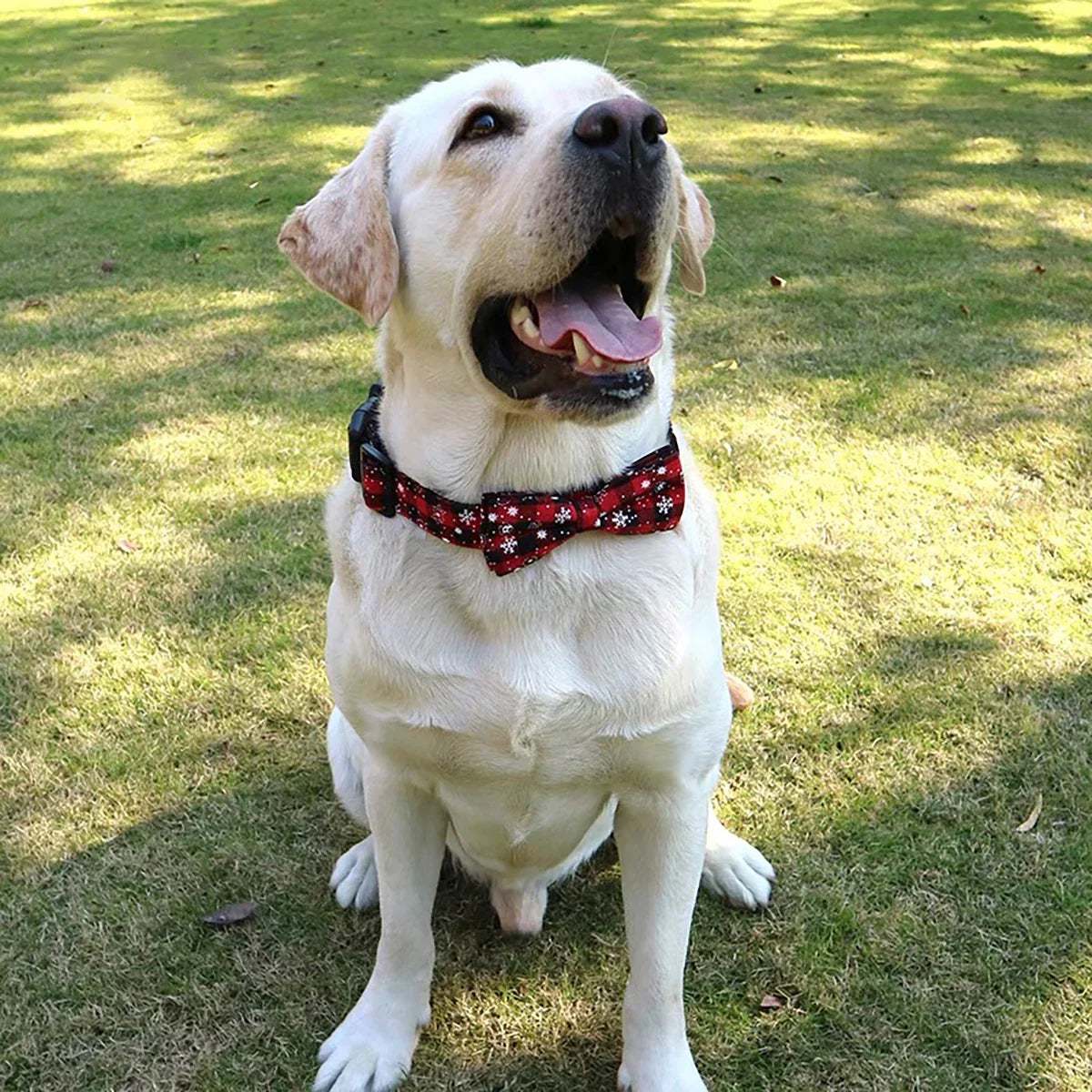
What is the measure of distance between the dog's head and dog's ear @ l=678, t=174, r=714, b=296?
0.15 feet

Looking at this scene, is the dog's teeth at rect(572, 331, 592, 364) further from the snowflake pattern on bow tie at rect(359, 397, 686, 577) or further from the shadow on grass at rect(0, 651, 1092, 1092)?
the shadow on grass at rect(0, 651, 1092, 1092)

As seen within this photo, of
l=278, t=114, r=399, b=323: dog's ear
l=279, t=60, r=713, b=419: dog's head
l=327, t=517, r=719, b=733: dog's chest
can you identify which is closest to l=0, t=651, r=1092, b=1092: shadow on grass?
l=327, t=517, r=719, b=733: dog's chest

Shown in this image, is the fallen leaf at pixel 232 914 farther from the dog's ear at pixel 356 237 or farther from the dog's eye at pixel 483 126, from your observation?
the dog's eye at pixel 483 126

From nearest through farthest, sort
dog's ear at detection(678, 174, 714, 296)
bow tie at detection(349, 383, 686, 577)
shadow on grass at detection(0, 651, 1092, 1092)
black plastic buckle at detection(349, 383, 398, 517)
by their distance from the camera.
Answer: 1. bow tie at detection(349, 383, 686, 577)
2. black plastic buckle at detection(349, 383, 398, 517)
3. dog's ear at detection(678, 174, 714, 296)
4. shadow on grass at detection(0, 651, 1092, 1092)

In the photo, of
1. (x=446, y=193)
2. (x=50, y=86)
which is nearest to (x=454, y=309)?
(x=446, y=193)

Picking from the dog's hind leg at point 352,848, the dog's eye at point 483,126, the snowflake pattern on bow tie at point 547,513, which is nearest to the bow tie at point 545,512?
the snowflake pattern on bow tie at point 547,513

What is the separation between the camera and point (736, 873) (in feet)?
8.51

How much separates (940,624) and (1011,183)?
5.17 m

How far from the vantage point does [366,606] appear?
2010 millimetres

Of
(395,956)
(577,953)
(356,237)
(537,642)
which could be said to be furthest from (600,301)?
(577,953)

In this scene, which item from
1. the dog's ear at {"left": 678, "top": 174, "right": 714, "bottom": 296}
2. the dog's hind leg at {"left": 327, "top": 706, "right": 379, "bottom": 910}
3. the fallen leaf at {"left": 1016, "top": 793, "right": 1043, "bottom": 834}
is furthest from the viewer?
the fallen leaf at {"left": 1016, "top": 793, "right": 1043, "bottom": 834}

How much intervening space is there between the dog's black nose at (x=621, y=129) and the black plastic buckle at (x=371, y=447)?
0.66 m

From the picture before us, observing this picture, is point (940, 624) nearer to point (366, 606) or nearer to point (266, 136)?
point (366, 606)

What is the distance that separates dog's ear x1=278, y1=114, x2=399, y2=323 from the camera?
6.33 ft
